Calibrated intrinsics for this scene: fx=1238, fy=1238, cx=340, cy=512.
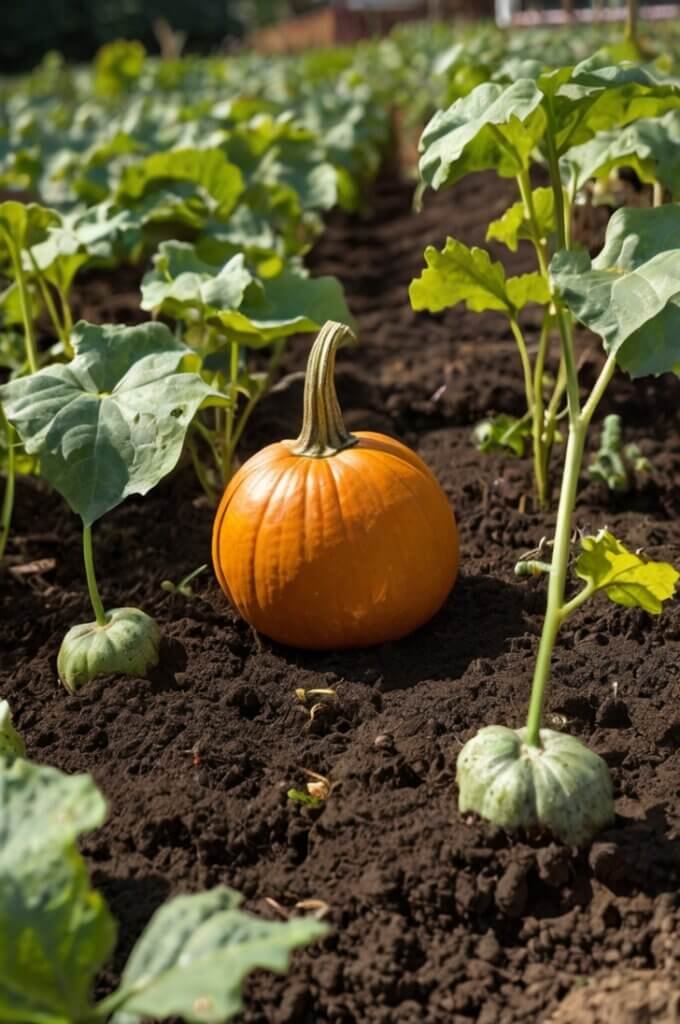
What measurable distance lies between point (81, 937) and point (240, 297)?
77.1 inches

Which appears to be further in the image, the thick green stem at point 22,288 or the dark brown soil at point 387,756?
the thick green stem at point 22,288

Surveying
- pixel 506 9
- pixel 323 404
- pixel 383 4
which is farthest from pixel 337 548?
pixel 383 4

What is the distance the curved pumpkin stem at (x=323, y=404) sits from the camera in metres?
2.84

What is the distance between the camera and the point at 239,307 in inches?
135

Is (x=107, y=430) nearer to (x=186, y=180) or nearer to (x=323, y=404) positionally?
(x=323, y=404)

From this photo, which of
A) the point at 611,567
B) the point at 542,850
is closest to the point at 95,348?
the point at 611,567

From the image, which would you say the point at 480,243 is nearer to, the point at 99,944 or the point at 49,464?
the point at 49,464

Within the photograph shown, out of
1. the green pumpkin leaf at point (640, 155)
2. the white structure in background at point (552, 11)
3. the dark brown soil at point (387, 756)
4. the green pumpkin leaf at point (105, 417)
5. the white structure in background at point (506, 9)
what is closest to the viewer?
the dark brown soil at point (387, 756)

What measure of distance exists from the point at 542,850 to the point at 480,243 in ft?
15.8

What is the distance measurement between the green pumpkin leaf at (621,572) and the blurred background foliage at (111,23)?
3276 cm

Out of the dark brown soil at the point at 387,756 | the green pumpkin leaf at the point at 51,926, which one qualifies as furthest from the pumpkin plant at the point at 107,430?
the green pumpkin leaf at the point at 51,926

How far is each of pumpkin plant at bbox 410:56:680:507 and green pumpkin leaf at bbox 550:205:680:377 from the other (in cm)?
5

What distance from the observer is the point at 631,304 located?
2.33m

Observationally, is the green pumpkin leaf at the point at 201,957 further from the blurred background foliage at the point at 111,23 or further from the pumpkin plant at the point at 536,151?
the blurred background foliage at the point at 111,23
